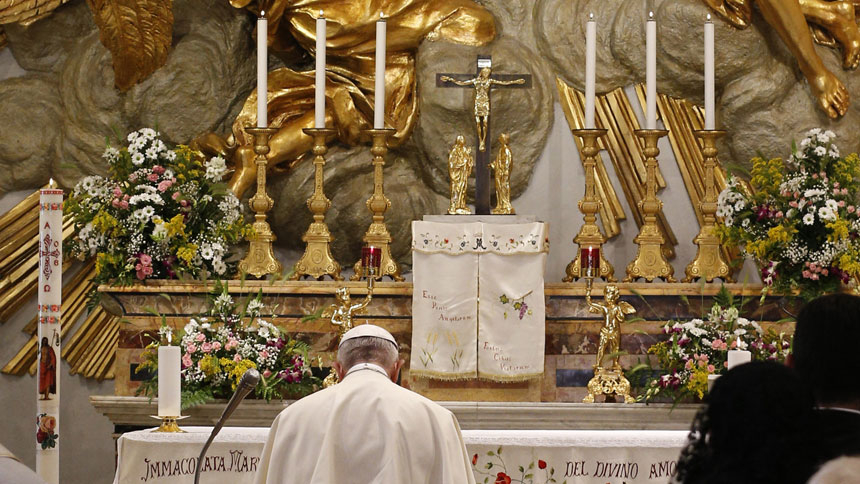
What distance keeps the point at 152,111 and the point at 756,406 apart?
6.17 metres

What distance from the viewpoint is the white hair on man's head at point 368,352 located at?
160 inches

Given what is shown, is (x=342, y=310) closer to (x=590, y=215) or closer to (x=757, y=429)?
(x=590, y=215)

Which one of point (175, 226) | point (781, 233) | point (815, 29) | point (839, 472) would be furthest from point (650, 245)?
point (839, 472)

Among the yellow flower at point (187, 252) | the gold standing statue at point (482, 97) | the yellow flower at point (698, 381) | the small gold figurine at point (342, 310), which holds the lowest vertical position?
the yellow flower at point (698, 381)

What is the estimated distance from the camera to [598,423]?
6.13 metres

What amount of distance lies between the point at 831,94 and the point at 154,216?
401 cm

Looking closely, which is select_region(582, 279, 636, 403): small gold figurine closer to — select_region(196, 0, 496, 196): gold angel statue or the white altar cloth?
the white altar cloth

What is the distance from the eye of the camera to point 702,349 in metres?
6.24

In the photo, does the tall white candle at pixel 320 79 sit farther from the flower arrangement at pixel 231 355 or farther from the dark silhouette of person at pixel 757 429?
the dark silhouette of person at pixel 757 429

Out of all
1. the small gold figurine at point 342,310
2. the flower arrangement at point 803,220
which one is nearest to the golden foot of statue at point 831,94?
the flower arrangement at point 803,220

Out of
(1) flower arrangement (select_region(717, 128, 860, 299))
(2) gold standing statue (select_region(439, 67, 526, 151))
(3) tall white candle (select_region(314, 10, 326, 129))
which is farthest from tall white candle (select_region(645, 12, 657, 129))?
(3) tall white candle (select_region(314, 10, 326, 129))

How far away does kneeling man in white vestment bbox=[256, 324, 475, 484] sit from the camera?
12.8 feet

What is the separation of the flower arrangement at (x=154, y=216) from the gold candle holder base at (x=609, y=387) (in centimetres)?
204

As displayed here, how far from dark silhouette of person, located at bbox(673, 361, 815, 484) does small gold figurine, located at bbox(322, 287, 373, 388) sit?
13.6ft
